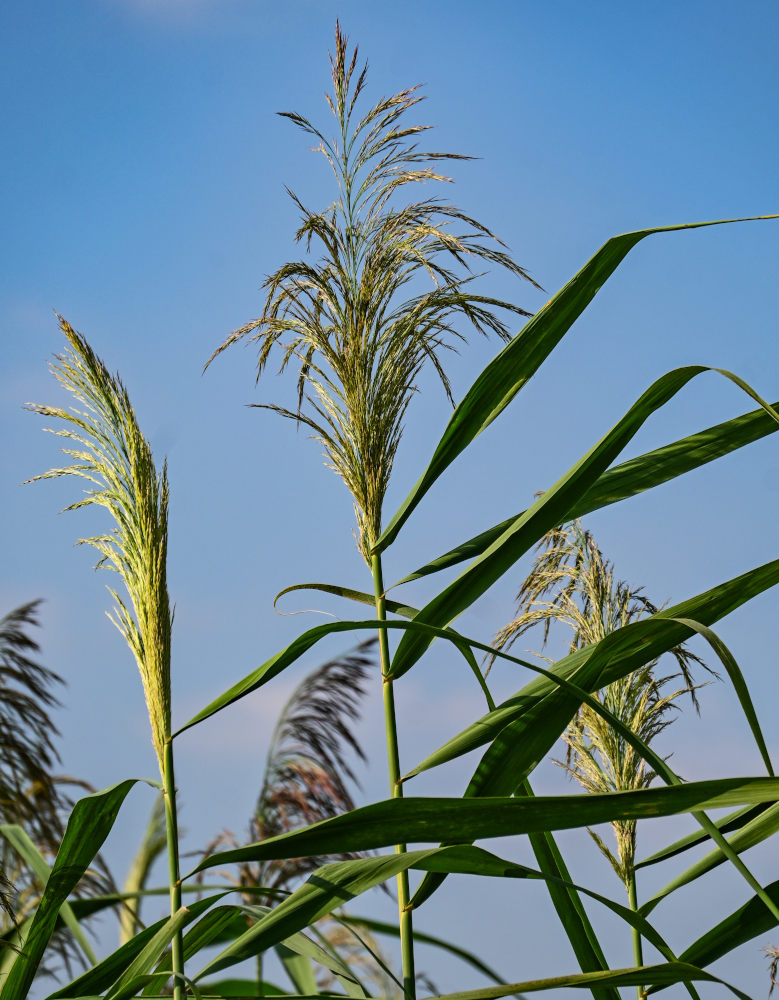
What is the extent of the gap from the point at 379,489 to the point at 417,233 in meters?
0.53

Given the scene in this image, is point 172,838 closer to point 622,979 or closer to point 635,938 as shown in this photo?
point 622,979

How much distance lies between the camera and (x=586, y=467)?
1.02 meters

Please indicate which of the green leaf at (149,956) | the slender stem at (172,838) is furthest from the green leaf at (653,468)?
the green leaf at (149,956)

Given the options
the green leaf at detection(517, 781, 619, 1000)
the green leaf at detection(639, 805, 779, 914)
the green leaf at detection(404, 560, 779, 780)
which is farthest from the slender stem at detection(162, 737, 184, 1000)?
the green leaf at detection(639, 805, 779, 914)

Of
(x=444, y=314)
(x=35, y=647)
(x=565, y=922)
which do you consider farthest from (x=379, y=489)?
(x=35, y=647)

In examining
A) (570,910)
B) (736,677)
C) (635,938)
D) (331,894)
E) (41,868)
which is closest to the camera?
(736,677)

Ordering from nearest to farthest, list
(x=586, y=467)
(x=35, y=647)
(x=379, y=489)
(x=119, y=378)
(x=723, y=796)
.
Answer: (x=723, y=796) → (x=586, y=467) → (x=119, y=378) → (x=379, y=489) → (x=35, y=647)

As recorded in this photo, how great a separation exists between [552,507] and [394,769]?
46 cm

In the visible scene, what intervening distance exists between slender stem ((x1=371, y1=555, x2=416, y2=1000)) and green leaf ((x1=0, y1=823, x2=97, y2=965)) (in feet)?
1.27

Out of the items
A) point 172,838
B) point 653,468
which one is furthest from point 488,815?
point 653,468

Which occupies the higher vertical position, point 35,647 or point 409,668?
point 35,647

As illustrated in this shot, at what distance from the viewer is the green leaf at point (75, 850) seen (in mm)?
1151

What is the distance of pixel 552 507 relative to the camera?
1.03 m

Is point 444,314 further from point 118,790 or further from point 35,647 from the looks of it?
point 35,647
